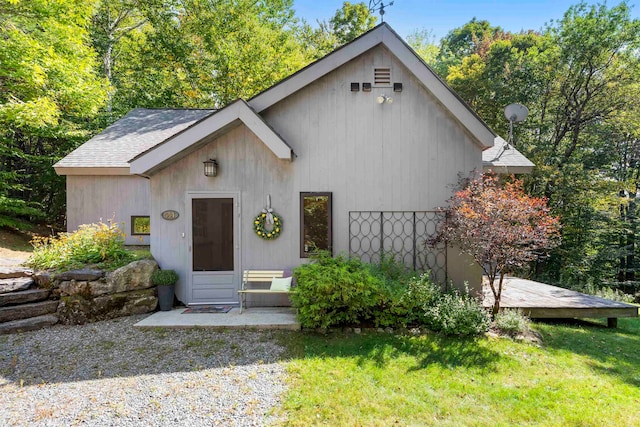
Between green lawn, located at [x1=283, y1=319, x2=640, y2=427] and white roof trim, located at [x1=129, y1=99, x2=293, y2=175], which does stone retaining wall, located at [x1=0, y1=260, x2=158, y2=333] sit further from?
green lawn, located at [x1=283, y1=319, x2=640, y2=427]

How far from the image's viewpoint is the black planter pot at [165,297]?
624 cm

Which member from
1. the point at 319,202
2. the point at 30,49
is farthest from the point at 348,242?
the point at 30,49

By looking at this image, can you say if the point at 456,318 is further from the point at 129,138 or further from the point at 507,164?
the point at 129,138

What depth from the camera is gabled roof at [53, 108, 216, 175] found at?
8.75 m

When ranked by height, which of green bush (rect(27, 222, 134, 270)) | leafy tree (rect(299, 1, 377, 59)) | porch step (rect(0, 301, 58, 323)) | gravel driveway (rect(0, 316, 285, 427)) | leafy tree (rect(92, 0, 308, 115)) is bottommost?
gravel driveway (rect(0, 316, 285, 427))

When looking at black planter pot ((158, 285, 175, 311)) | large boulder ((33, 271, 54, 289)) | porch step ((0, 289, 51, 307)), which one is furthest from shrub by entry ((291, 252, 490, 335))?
porch step ((0, 289, 51, 307))

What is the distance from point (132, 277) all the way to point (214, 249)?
156 centimetres

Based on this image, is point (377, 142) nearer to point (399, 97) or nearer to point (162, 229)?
point (399, 97)

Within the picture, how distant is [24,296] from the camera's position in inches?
219

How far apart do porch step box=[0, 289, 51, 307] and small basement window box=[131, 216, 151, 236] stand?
3560 millimetres

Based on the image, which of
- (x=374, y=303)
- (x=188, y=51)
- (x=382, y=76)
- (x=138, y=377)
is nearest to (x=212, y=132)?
(x=382, y=76)

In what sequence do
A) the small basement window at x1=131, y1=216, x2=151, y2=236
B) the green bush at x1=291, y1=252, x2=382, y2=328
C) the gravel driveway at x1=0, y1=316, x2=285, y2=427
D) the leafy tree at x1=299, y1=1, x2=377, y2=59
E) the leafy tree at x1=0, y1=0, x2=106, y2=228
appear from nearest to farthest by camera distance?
the gravel driveway at x1=0, y1=316, x2=285, y2=427
the green bush at x1=291, y1=252, x2=382, y2=328
the leafy tree at x1=0, y1=0, x2=106, y2=228
the small basement window at x1=131, y1=216, x2=151, y2=236
the leafy tree at x1=299, y1=1, x2=377, y2=59

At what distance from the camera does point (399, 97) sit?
6535 mm

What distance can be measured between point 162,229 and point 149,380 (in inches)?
133
